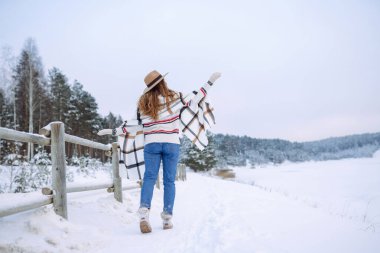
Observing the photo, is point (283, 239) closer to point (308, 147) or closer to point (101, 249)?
point (101, 249)

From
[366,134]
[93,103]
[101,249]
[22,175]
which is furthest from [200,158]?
[366,134]

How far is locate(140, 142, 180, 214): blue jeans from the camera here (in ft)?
11.0

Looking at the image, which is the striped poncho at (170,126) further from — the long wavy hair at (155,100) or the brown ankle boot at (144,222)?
the brown ankle boot at (144,222)

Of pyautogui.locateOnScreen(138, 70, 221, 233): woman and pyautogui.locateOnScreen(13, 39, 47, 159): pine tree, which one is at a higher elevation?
pyautogui.locateOnScreen(13, 39, 47, 159): pine tree

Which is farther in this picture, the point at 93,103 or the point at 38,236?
the point at 93,103

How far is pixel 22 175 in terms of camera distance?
19.1 feet

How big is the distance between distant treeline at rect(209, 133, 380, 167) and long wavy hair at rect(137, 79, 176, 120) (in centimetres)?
Result: 9733

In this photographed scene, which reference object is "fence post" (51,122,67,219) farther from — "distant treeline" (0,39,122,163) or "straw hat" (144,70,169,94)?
"distant treeline" (0,39,122,163)

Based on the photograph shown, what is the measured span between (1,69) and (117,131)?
22380 mm

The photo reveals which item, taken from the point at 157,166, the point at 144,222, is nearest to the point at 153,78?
the point at 157,166

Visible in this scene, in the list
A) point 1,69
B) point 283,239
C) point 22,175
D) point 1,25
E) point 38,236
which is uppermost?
point 1,25

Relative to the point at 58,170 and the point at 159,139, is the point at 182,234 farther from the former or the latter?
the point at 58,170

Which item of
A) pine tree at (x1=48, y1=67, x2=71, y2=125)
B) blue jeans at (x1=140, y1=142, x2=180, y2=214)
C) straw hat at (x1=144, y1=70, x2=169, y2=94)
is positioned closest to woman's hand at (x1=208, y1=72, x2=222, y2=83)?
straw hat at (x1=144, y1=70, x2=169, y2=94)

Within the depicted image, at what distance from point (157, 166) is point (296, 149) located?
6494 inches
